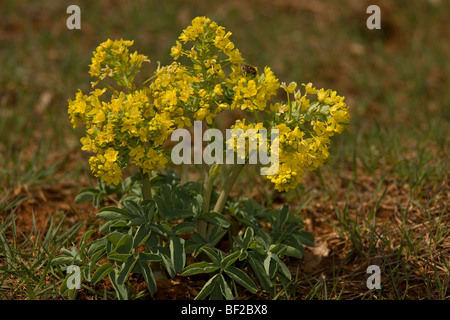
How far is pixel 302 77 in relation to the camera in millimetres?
5457

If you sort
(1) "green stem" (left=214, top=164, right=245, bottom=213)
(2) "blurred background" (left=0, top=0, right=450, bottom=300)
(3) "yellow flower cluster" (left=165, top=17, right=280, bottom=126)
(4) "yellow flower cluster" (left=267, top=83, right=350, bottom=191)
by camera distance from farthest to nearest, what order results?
(2) "blurred background" (left=0, top=0, right=450, bottom=300) < (1) "green stem" (left=214, top=164, right=245, bottom=213) < (3) "yellow flower cluster" (left=165, top=17, right=280, bottom=126) < (4) "yellow flower cluster" (left=267, top=83, right=350, bottom=191)

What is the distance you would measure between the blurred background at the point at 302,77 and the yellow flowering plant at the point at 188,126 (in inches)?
33.7

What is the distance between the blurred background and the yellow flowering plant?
86cm

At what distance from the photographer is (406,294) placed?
2.80m

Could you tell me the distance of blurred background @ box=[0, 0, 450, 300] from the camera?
3.60 metres

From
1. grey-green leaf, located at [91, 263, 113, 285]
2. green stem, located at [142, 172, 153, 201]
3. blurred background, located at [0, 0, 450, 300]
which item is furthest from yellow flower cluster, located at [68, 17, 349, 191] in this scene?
blurred background, located at [0, 0, 450, 300]

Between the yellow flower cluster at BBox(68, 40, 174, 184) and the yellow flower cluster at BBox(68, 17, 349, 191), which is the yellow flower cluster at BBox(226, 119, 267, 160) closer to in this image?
the yellow flower cluster at BBox(68, 17, 349, 191)

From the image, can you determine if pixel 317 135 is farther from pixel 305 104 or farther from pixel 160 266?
pixel 160 266

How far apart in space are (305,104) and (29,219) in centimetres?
207

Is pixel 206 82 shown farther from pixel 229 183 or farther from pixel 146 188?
pixel 146 188

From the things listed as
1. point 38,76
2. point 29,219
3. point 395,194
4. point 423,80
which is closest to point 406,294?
point 395,194

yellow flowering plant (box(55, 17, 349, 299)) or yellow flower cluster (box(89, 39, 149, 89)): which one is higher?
yellow flower cluster (box(89, 39, 149, 89))

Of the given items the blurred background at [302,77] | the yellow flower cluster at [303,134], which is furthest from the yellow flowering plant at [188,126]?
the blurred background at [302,77]

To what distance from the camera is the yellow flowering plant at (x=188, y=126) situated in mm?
2371
